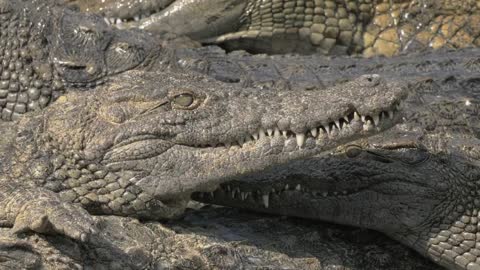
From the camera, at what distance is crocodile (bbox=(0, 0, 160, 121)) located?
4.21 meters

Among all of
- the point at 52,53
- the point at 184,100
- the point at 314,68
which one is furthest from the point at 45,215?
the point at 314,68

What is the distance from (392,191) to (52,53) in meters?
1.49

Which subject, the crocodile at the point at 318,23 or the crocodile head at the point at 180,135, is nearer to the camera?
the crocodile head at the point at 180,135

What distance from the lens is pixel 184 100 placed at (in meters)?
3.41

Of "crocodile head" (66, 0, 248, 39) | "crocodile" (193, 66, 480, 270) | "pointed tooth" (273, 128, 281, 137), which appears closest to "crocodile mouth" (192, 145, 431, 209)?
"crocodile" (193, 66, 480, 270)

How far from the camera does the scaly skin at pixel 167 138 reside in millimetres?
3279

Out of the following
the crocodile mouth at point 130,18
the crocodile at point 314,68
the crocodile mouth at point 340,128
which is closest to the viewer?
the crocodile mouth at point 340,128

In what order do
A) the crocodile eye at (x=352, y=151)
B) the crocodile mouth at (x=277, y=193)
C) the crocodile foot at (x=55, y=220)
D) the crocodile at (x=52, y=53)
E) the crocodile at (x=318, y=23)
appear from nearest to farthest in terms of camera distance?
the crocodile foot at (x=55, y=220) → the crocodile mouth at (x=277, y=193) → the crocodile eye at (x=352, y=151) → the crocodile at (x=52, y=53) → the crocodile at (x=318, y=23)

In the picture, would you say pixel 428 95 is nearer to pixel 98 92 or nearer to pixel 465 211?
pixel 465 211

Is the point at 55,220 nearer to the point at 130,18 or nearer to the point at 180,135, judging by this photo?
the point at 180,135

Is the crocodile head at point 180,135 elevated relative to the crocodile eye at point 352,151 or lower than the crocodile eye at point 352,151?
elevated

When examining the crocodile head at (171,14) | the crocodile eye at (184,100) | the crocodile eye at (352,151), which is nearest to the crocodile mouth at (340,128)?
the crocodile eye at (184,100)

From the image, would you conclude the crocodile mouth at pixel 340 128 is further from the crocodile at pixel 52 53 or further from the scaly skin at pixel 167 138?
the crocodile at pixel 52 53

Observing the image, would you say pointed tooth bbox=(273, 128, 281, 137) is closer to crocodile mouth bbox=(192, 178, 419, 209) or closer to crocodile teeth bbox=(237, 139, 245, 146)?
crocodile teeth bbox=(237, 139, 245, 146)
